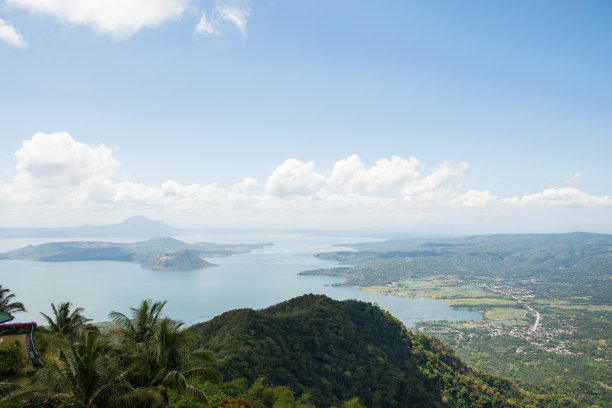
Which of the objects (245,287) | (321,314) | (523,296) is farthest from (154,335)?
(523,296)

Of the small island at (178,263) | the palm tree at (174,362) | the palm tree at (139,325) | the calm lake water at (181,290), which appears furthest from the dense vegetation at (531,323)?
the small island at (178,263)

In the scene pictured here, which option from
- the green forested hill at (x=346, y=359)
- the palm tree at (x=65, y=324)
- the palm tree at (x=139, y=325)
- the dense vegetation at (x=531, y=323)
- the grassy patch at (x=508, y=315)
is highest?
the palm tree at (x=139, y=325)

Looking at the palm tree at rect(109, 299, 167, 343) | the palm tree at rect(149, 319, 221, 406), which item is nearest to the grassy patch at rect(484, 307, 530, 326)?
the palm tree at rect(149, 319, 221, 406)

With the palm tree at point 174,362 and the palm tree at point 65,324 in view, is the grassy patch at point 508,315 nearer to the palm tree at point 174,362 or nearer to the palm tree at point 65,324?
the palm tree at point 65,324

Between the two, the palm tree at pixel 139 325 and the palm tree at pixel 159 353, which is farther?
the palm tree at pixel 139 325

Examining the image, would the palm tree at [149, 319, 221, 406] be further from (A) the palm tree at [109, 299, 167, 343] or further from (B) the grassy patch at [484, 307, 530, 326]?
(B) the grassy patch at [484, 307, 530, 326]

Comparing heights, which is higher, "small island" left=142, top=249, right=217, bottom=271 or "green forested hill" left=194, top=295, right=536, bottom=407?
"green forested hill" left=194, top=295, right=536, bottom=407
